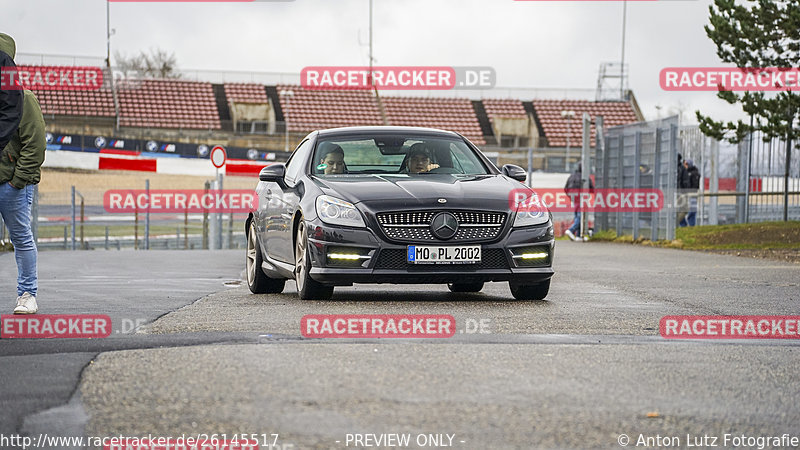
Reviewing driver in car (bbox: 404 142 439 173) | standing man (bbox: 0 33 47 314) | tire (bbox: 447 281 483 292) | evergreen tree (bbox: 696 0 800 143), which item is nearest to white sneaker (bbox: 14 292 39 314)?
standing man (bbox: 0 33 47 314)

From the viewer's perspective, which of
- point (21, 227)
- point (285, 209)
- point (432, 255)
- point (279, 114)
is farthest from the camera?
point (279, 114)

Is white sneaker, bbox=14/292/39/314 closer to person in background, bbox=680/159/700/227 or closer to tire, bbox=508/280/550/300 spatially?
tire, bbox=508/280/550/300

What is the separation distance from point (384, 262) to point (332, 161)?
1.59 metres

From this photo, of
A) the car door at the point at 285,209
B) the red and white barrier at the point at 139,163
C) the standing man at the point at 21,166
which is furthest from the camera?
the red and white barrier at the point at 139,163

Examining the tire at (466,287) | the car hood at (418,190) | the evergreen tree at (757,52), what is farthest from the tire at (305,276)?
the evergreen tree at (757,52)

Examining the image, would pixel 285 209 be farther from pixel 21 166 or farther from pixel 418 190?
pixel 21 166

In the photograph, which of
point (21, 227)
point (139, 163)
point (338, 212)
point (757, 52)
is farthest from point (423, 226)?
point (139, 163)

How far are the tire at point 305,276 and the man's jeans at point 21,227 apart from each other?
2147 mm

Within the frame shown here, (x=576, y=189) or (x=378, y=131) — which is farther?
(x=576, y=189)

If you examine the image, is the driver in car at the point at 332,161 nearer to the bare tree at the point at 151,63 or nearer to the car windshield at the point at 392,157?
the car windshield at the point at 392,157

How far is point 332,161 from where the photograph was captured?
11.2m

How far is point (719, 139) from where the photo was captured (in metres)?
25.5

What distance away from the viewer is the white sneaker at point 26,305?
30.0 ft

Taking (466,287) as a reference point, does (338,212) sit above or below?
above
